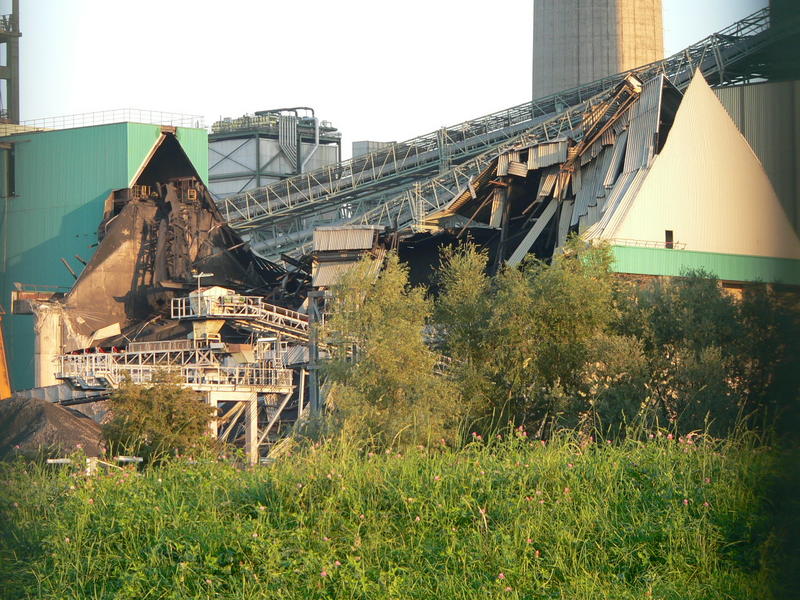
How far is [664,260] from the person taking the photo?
3459cm

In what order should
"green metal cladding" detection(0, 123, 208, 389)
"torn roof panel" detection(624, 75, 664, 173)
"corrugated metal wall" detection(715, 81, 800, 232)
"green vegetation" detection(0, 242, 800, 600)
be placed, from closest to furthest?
"corrugated metal wall" detection(715, 81, 800, 232) → "green vegetation" detection(0, 242, 800, 600) → "torn roof panel" detection(624, 75, 664, 173) → "green metal cladding" detection(0, 123, 208, 389)

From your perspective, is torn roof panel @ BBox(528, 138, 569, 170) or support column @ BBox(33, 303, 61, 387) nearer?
torn roof panel @ BBox(528, 138, 569, 170)

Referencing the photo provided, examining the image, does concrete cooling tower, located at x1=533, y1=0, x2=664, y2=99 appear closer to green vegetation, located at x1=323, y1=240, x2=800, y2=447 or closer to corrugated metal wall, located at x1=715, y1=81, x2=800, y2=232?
green vegetation, located at x1=323, y1=240, x2=800, y2=447

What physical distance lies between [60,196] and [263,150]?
22740mm

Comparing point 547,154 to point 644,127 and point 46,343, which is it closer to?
point 644,127

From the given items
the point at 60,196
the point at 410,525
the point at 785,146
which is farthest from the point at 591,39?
the point at 785,146

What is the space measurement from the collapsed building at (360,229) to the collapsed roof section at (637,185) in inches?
2.9

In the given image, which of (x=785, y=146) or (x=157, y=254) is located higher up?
(x=157, y=254)

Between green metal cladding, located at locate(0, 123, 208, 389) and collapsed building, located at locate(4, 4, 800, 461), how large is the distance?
18 cm

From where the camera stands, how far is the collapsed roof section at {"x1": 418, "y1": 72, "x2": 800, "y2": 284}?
1372 inches

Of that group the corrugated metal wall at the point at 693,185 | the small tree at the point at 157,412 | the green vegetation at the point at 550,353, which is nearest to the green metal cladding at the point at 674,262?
the corrugated metal wall at the point at 693,185

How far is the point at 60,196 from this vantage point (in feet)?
169

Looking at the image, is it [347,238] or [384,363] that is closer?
[384,363]

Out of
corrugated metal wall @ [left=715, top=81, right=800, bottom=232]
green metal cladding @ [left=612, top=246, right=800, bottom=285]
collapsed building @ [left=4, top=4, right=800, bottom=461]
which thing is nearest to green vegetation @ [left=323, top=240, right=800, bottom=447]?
collapsed building @ [left=4, top=4, right=800, bottom=461]
